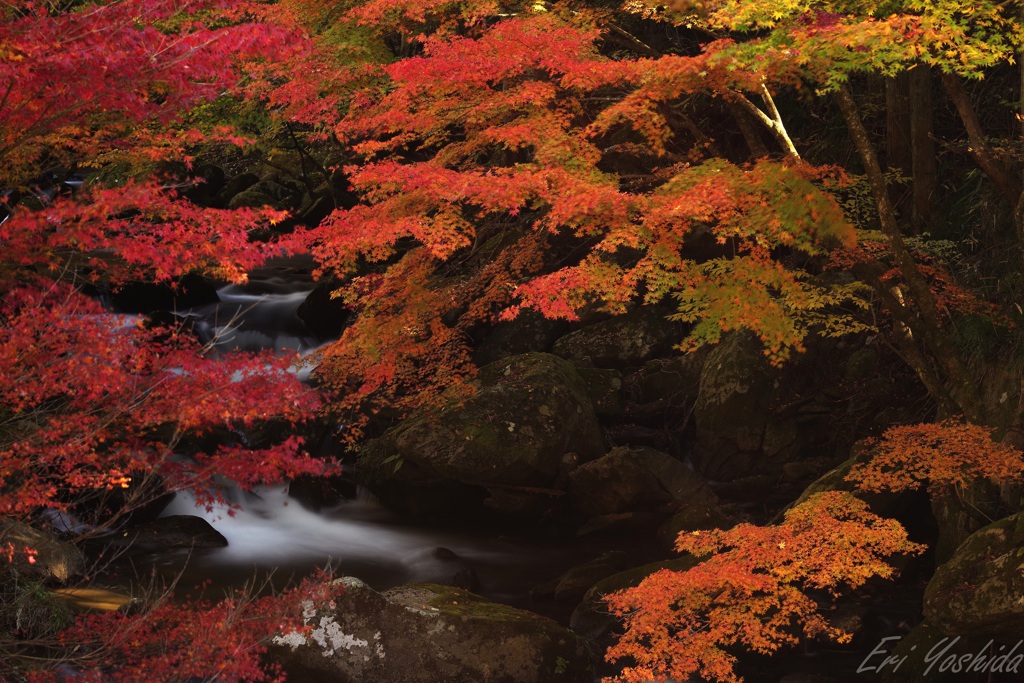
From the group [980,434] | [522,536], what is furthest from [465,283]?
[980,434]

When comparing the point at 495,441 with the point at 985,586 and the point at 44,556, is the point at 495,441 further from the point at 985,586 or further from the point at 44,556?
the point at 985,586

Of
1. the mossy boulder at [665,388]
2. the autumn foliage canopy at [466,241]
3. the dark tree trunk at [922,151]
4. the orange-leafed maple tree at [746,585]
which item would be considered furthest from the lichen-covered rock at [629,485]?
the dark tree trunk at [922,151]

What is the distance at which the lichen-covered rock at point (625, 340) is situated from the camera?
1431cm

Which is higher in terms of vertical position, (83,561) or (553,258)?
(553,258)

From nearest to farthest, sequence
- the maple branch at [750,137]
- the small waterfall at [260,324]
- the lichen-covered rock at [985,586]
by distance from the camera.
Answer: the lichen-covered rock at [985,586] → the maple branch at [750,137] → the small waterfall at [260,324]

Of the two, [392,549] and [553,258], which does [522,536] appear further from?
[553,258]

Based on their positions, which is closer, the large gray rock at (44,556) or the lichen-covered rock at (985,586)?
the lichen-covered rock at (985,586)

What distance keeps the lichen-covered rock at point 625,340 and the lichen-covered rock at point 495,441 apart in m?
1.85

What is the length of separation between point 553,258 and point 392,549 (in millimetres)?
5785

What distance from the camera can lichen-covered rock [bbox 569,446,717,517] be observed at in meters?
11.4

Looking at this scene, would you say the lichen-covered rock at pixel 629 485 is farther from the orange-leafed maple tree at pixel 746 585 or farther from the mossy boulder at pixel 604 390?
the orange-leafed maple tree at pixel 746 585

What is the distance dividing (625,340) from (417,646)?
8229 millimetres

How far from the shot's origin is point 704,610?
7.81 metres

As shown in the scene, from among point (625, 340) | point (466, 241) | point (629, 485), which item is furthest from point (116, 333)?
point (625, 340)
